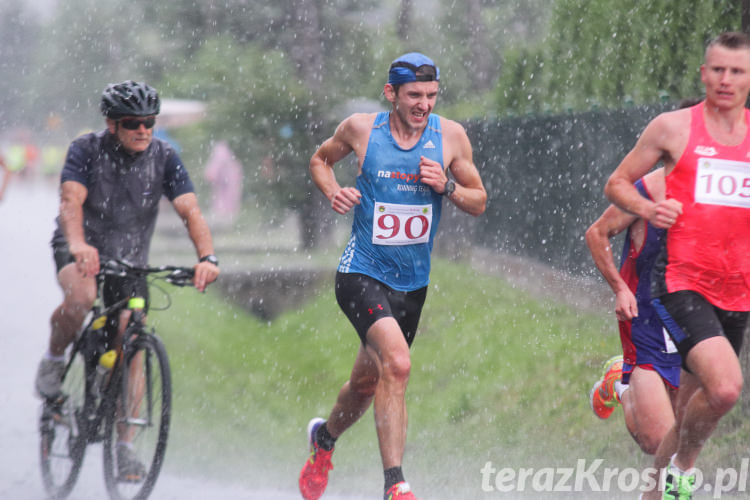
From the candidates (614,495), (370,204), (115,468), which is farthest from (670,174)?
(115,468)

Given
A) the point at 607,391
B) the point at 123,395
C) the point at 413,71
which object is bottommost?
the point at 123,395

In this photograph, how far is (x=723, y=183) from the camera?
192 inches

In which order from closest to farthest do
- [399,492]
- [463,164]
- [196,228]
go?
[399,492] < [463,164] < [196,228]

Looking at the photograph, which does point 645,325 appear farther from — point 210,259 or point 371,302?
point 210,259

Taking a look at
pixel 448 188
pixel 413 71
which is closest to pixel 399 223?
pixel 448 188

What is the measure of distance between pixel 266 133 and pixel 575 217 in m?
8.23

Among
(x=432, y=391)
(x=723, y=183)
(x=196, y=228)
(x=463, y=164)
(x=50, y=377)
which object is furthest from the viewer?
(x=432, y=391)

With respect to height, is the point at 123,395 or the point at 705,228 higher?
the point at 705,228

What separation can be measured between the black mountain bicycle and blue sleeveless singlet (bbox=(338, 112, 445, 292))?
1.03 metres

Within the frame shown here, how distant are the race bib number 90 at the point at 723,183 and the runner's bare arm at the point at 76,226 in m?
3.15

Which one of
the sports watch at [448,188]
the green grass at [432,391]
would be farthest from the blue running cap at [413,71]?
the green grass at [432,391]

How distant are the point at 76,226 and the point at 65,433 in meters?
1.46

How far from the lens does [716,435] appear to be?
7320 mm

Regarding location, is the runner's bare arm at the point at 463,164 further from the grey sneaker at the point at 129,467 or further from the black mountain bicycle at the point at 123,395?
the grey sneaker at the point at 129,467
